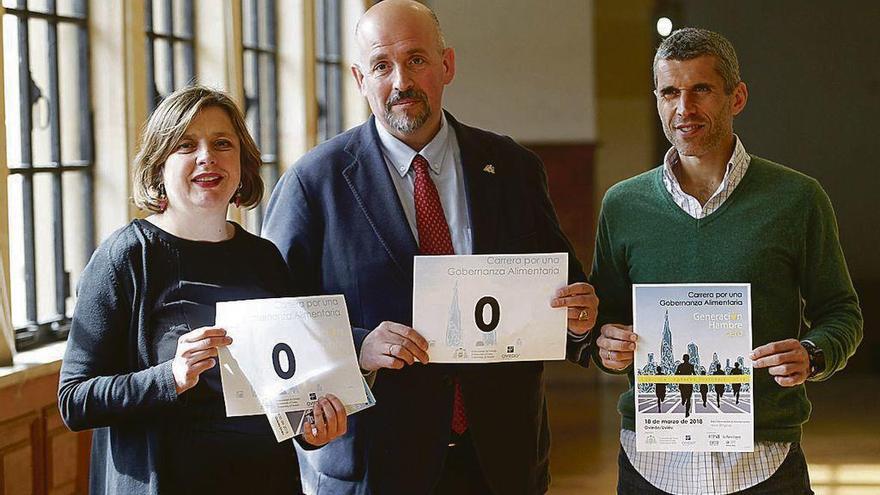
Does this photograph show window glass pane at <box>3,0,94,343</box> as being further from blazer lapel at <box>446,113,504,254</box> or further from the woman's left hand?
the woman's left hand

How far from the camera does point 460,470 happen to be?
8.96 feet

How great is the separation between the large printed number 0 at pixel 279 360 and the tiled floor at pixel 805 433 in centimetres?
402

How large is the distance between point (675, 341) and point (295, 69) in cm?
520

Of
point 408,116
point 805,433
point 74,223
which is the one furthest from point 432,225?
point 805,433

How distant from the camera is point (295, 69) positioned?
288 inches

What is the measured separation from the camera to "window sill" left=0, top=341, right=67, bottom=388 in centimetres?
366

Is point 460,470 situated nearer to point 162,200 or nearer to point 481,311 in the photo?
point 481,311

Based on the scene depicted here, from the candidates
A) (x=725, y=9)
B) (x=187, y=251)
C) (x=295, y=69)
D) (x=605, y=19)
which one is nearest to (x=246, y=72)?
(x=295, y=69)

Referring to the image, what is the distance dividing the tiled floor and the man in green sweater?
144 inches

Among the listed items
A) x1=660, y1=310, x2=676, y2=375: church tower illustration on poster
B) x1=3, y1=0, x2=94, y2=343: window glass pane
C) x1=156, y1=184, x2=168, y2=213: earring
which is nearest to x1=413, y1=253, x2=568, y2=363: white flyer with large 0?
x1=660, y1=310, x2=676, y2=375: church tower illustration on poster

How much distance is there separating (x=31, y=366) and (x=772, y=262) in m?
2.42

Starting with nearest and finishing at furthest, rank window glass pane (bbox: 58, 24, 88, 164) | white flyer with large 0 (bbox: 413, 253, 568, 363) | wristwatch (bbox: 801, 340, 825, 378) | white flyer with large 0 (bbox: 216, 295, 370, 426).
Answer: white flyer with large 0 (bbox: 216, 295, 370, 426)
wristwatch (bbox: 801, 340, 825, 378)
white flyer with large 0 (bbox: 413, 253, 568, 363)
window glass pane (bbox: 58, 24, 88, 164)

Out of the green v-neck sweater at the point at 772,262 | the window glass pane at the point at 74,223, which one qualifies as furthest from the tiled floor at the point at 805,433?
the green v-neck sweater at the point at 772,262

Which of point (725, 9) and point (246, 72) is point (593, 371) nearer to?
point (725, 9)
